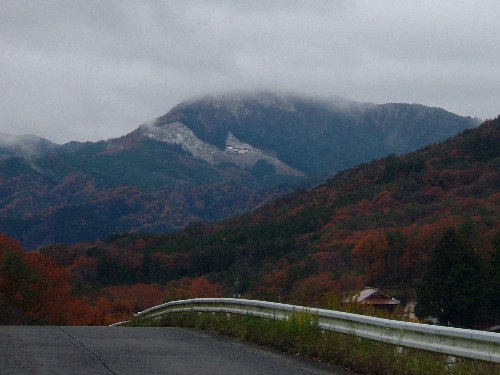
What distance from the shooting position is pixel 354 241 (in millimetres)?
96500

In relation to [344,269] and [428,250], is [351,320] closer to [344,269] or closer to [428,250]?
[428,250]

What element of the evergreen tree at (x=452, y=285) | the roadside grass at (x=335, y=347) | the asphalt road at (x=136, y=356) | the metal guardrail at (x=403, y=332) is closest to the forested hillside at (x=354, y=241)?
the evergreen tree at (x=452, y=285)

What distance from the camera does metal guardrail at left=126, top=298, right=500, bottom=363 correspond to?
8.01 metres

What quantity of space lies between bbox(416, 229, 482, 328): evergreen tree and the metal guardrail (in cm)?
3254

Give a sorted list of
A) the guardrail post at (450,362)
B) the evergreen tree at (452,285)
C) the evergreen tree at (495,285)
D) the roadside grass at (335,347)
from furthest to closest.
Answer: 1. the evergreen tree at (452,285)
2. the evergreen tree at (495,285)
3. the roadside grass at (335,347)
4. the guardrail post at (450,362)

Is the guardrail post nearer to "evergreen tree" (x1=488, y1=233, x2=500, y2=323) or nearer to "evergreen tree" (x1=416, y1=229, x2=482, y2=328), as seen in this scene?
"evergreen tree" (x1=416, y1=229, x2=482, y2=328)

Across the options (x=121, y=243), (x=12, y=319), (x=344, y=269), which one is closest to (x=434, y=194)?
(x=344, y=269)

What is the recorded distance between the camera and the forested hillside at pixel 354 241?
69.6m

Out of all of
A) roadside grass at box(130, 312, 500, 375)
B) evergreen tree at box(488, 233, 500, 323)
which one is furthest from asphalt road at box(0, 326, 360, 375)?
evergreen tree at box(488, 233, 500, 323)

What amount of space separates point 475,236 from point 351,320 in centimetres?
5785

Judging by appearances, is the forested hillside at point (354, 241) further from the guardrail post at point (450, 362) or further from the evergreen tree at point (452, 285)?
the guardrail post at point (450, 362)

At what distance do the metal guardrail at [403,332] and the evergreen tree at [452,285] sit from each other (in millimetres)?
32538

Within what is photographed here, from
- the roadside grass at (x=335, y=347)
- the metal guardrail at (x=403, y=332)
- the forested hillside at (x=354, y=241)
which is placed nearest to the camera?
the metal guardrail at (x=403, y=332)

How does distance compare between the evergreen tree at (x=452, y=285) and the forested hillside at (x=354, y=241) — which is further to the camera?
the forested hillside at (x=354, y=241)
